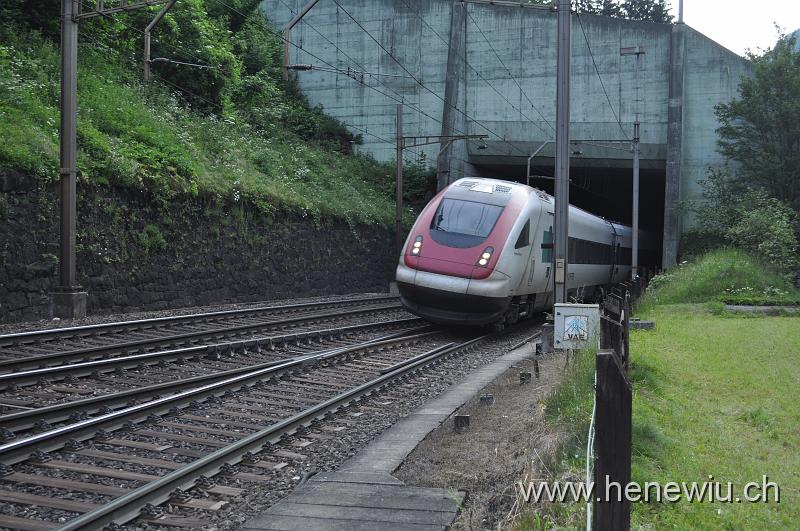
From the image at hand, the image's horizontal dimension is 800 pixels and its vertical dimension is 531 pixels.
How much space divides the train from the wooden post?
11731 millimetres

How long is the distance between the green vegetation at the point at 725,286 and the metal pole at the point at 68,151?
1272 cm

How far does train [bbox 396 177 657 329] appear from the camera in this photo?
15359 millimetres

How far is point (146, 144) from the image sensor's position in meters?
A: 19.6

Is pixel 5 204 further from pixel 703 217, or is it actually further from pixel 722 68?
pixel 722 68

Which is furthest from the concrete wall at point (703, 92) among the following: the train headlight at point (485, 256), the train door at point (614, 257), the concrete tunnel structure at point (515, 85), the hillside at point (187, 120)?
the train headlight at point (485, 256)

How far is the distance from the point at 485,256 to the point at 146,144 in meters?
9.30

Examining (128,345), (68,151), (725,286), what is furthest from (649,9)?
(128,345)

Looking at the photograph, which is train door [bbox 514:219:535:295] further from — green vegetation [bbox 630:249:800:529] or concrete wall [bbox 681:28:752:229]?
concrete wall [bbox 681:28:752:229]

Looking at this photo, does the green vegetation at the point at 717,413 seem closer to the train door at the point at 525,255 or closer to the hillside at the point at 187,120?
the train door at the point at 525,255

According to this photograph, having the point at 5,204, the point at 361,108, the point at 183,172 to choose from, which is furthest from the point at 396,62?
the point at 5,204

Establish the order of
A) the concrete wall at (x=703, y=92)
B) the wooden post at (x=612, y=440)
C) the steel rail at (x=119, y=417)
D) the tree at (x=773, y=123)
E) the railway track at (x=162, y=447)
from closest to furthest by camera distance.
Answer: the wooden post at (x=612, y=440) < the railway track at (x=162, y=447) < the steel rail at (x=119, y=417) < the tree at (x=773, y=123) < the concrete wall at (x=703, y=92)

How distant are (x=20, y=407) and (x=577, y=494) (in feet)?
17.5

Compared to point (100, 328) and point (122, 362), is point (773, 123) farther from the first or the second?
point (122, 362)

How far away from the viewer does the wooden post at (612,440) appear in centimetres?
344
